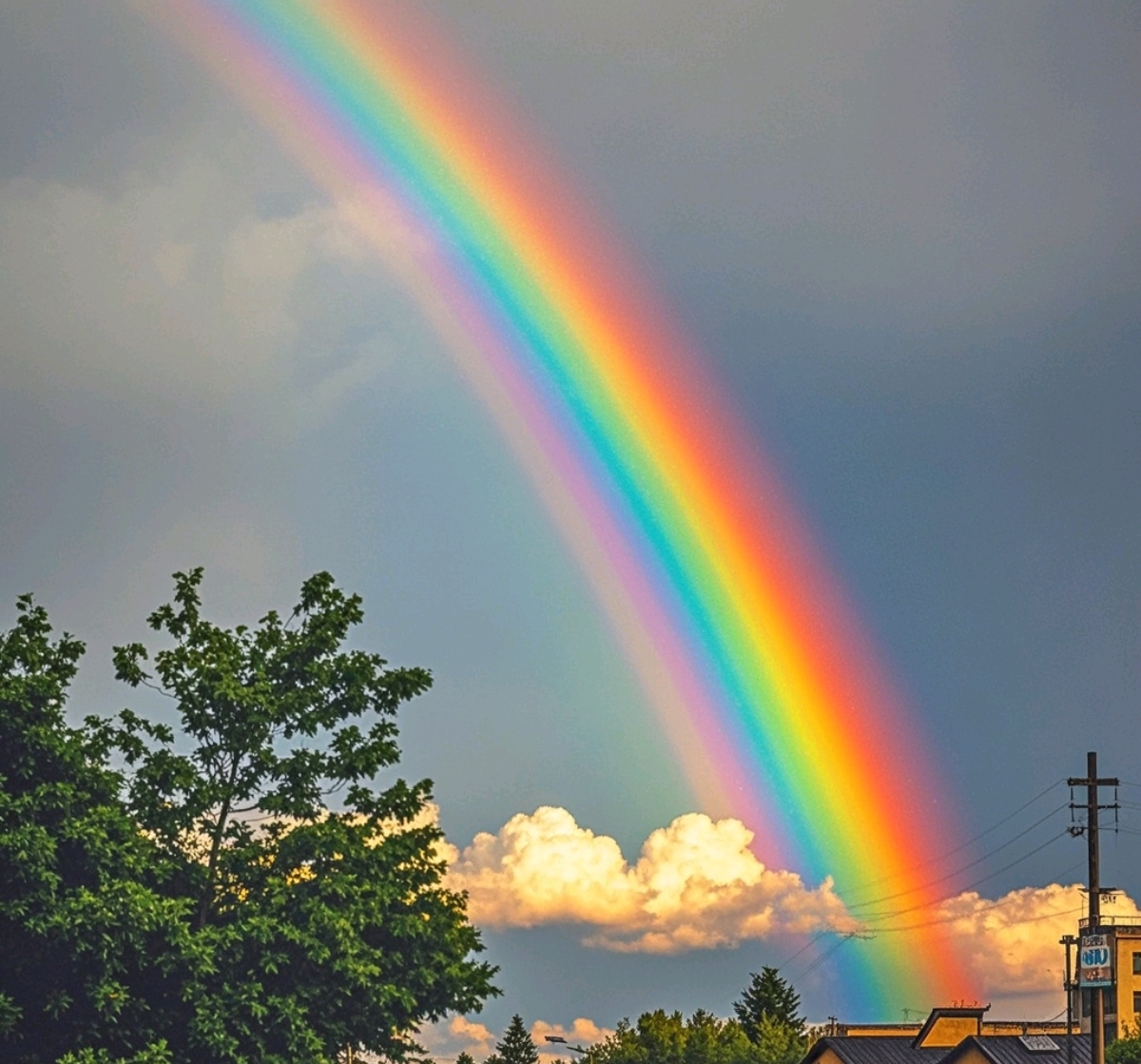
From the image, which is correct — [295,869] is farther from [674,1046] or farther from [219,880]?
[674,1046]

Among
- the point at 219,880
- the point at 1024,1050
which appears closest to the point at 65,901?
the point at 219,880

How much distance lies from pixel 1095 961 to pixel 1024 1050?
43.1 metres

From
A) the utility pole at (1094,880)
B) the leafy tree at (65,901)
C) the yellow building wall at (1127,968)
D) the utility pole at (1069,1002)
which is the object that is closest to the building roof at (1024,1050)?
the utility pole at (1069,1002)

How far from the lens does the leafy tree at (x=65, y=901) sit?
43.6 meters

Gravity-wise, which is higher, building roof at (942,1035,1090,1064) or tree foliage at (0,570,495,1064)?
building roof at (942,1035,1090,1064)

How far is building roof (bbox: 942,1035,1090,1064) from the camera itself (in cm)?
9894

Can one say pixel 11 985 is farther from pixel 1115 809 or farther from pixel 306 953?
pixel 1115 809

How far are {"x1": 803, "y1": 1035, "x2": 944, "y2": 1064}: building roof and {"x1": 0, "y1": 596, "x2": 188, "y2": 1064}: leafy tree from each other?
259ft

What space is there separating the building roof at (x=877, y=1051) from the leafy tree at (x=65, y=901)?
78856 mm

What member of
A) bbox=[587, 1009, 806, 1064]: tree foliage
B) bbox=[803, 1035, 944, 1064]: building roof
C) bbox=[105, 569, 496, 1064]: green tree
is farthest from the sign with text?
bbox=[587, 1009, 806, 1064]: tree foliage

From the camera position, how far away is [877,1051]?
383ft

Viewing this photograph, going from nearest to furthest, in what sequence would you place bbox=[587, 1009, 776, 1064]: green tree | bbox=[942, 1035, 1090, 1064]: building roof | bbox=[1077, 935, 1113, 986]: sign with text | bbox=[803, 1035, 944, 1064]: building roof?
bbox=[1077, 935, 1113, 986]: sign with text
bbox=[942, 1035, 1090, 1064]: building roof
bbox=[803, 1035, 944, 1064]: building roof
bbox=[587, 1009, 776, 1064]: green tree

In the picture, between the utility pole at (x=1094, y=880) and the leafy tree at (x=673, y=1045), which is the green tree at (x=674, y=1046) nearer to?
the leafy tree at (x=673, y=1045)

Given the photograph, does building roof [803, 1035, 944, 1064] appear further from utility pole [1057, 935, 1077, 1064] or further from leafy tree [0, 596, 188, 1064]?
leafy tree [0, 596, 188, 1064]
